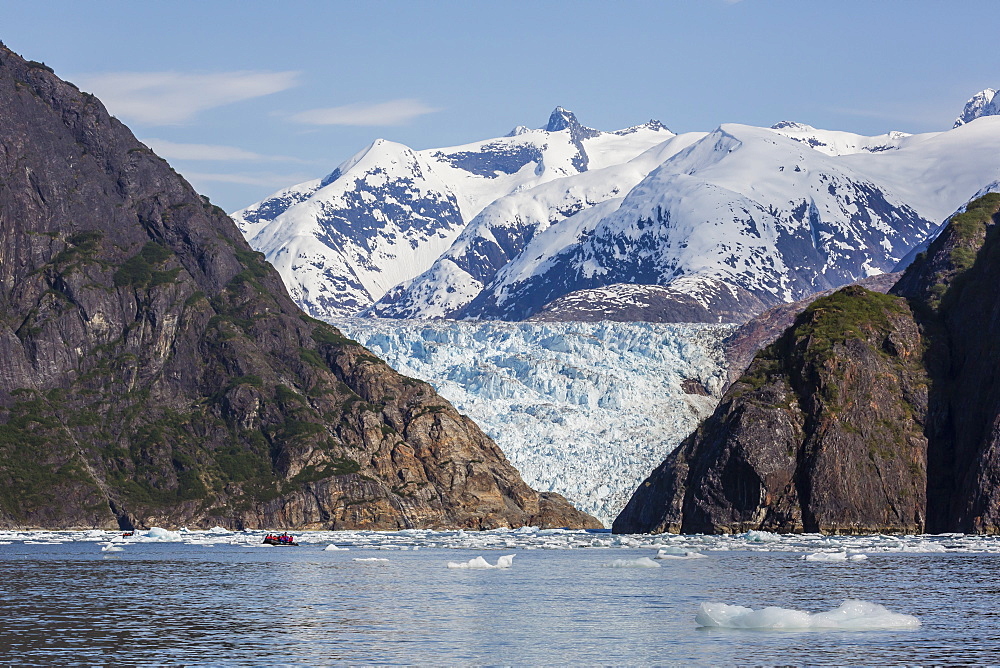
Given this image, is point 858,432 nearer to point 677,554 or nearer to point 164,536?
point 677,554

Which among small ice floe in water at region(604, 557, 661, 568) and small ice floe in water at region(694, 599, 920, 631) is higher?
small ice floe in water at region(604, 557, 661, 568)

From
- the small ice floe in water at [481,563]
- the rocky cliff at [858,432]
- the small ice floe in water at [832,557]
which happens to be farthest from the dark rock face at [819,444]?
the small ice floe in water at [481,563]

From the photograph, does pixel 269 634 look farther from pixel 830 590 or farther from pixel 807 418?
pixel 807 418

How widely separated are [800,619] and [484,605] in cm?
1799

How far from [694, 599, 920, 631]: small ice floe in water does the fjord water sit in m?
0.52

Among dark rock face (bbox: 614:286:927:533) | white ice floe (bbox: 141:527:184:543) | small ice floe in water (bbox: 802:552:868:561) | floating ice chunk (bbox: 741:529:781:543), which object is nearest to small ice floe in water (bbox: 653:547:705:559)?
small ice floe in water (bbox: 802:552:868:561)

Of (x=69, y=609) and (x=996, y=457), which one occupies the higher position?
(x=996, y=457)

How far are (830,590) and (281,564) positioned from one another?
45501 mm

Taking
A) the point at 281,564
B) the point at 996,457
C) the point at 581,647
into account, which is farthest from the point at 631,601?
the point at 996,457

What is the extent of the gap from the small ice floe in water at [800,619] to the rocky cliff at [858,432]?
3393 inches

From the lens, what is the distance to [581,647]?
52031mm

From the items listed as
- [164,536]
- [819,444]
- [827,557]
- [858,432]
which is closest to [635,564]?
[827,557]

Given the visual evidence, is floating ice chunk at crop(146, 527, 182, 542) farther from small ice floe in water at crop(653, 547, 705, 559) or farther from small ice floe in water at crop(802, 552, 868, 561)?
small ice floe in water at crop(802, 552, 868, 561)

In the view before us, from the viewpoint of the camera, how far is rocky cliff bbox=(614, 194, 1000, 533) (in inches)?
5669
